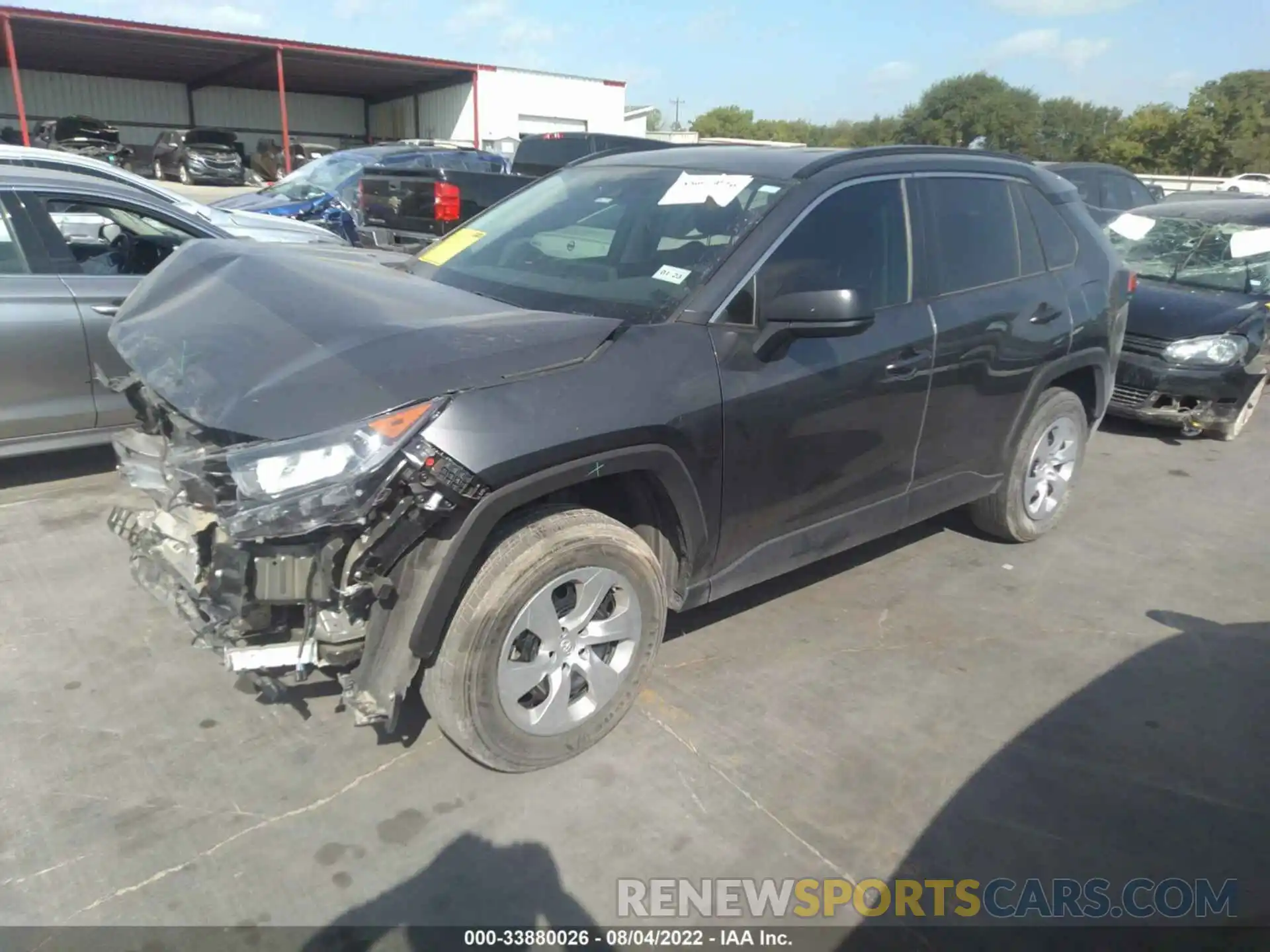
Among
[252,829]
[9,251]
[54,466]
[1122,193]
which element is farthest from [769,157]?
[1122,193]

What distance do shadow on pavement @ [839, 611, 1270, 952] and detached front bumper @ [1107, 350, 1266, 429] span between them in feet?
11.6

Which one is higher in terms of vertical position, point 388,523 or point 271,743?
point 388,523

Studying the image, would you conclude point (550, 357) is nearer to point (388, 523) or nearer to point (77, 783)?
point (388, 523)

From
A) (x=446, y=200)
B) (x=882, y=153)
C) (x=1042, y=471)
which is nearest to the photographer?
(x=882, y=153)

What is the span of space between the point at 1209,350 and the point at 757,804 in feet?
18.5

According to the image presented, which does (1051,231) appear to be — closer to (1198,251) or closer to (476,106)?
(1198,251)

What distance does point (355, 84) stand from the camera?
3709cm

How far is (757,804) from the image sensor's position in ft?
9.48

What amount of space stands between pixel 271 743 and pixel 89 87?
40750 millimetres

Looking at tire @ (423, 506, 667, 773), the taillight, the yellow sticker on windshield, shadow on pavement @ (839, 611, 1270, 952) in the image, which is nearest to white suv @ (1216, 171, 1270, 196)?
the taillight

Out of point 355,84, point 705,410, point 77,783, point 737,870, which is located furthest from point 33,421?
point 355,84

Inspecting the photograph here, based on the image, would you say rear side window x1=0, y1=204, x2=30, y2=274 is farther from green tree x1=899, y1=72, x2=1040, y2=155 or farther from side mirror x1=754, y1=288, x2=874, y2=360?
green tree x1=899, y1=72, x2=1040, y2=155

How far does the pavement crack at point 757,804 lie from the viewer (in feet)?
8.73

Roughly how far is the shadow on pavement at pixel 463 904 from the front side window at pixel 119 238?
13.3 feet
